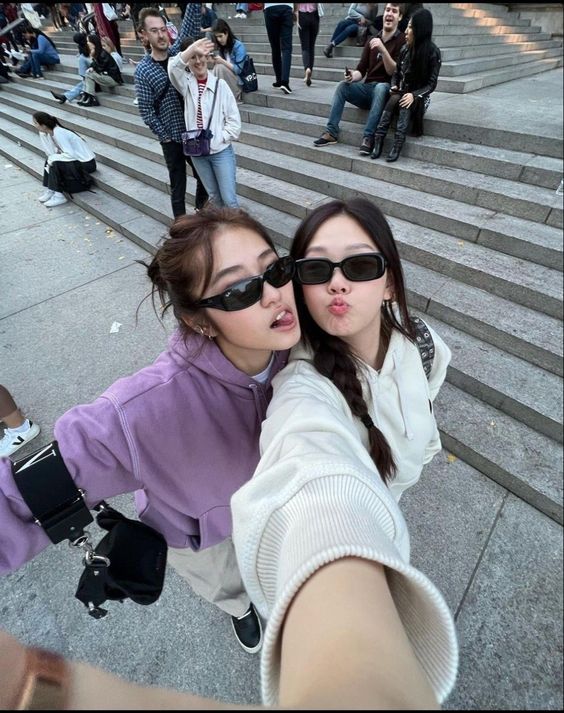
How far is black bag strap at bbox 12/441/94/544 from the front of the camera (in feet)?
3.07

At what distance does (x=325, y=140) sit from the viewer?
16.6ft

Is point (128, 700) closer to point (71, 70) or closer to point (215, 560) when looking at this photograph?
point (215, 560)

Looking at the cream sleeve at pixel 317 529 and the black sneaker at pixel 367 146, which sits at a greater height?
the black sneaker at pixel 367 146

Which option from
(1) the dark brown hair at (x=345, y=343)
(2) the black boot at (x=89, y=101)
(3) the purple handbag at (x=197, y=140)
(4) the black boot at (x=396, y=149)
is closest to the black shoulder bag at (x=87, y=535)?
(1) the dark brown hair at (x=345, y=343)

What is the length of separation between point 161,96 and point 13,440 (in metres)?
3.66

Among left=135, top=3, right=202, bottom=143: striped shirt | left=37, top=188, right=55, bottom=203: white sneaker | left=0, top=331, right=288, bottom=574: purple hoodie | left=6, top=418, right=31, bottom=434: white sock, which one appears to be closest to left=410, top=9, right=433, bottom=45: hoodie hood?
left=135, top=3, right=202, bottom=143: striped shirt

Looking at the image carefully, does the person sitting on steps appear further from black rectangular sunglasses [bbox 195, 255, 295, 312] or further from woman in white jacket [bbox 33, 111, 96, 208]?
black rectangular sunglasses [bbox 195, 255, 295, 312]

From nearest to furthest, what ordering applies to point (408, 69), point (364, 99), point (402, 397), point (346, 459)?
1. point (346, 459)
2. point (402, 397)
3. point (408, 69)
4. point (364, 99)

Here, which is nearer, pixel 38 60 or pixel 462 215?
pixel 462 215

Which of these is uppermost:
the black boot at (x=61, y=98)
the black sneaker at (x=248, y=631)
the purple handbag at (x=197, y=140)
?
the black boot at (x=61, y=98)

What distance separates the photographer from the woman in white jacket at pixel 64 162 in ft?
19.8

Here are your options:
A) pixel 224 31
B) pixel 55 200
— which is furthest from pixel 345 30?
pixel 55 200

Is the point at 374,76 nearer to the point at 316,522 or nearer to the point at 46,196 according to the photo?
→ the point at 316,522

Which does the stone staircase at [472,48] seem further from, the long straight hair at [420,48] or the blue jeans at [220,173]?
the blue jeans at [220,173]
